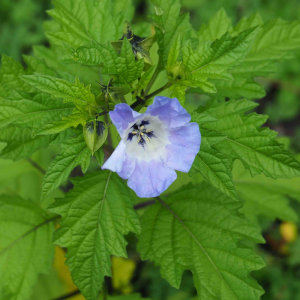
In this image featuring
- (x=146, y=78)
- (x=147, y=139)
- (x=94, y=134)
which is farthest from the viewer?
(x=147, y=139)

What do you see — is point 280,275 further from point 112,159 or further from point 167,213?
point 112,159

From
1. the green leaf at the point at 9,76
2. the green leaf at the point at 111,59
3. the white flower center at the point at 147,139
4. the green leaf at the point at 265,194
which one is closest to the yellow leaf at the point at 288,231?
the green leaf at the point at 265,194

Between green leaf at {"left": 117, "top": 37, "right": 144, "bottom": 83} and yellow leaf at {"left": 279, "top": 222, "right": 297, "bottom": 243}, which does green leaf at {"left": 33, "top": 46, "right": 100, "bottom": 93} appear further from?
yellow leaf at {"left": 279, "top": 222, "right": 297, "bottom": 243}

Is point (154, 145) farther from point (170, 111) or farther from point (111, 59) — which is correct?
point (111, 59)

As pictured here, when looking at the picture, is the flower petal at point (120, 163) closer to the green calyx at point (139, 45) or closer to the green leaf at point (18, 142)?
the green calyx at point (139, 45)

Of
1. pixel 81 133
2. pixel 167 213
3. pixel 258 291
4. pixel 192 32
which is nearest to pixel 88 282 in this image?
pixel 167 213

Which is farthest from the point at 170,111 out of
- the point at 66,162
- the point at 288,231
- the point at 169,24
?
the point at 288,231

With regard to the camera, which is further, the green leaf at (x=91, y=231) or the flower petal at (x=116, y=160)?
the green leaf at (x=91, y=231)
